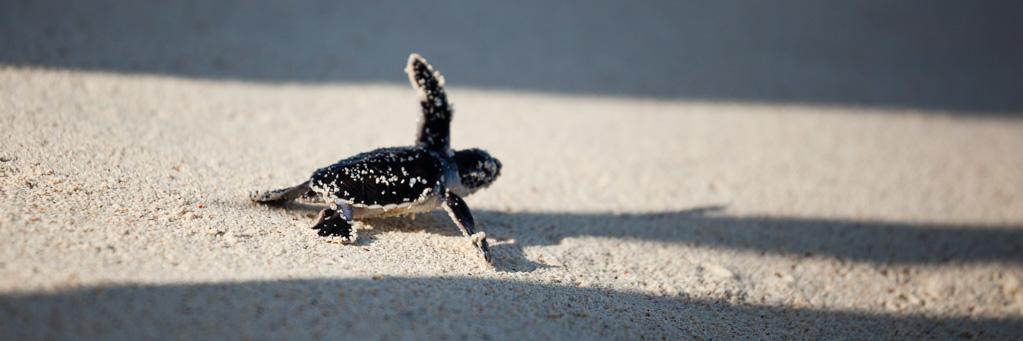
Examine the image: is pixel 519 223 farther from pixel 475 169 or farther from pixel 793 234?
pixel 793 234

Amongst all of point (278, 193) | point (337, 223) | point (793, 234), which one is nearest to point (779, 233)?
point (793, 234)

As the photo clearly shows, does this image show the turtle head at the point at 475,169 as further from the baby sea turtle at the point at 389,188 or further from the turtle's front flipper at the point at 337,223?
the turtle's front flipper at the point at 337,223

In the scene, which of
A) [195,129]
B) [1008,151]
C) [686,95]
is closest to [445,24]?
[686,95]

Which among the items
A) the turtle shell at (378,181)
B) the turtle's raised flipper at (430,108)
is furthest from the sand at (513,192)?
the turtle's raised flipper at (430,108)

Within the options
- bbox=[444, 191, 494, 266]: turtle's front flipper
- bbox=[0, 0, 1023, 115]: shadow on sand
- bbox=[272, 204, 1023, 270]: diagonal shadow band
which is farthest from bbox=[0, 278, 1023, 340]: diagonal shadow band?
bbox=[0, 0, 1023, 115]: shadow on sand

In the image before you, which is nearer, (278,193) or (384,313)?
(384,313)

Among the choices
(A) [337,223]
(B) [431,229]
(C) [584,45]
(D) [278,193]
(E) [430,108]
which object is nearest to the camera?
(A) [337,223]

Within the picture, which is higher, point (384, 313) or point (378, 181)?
point (378, 181)
